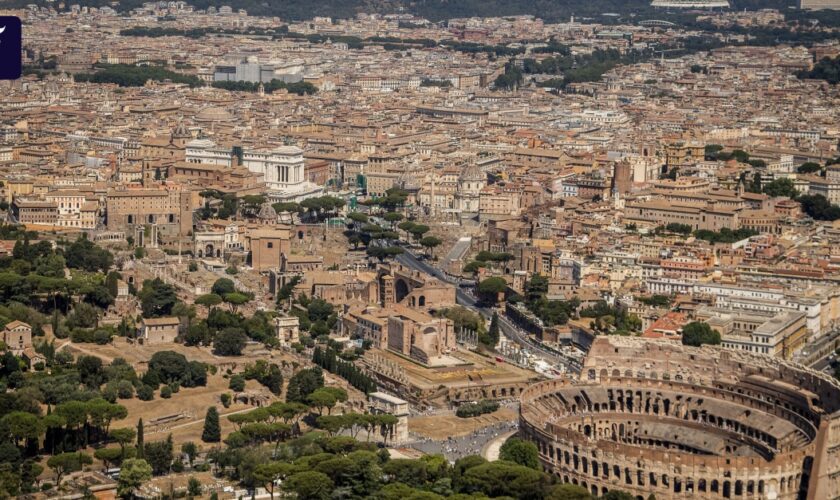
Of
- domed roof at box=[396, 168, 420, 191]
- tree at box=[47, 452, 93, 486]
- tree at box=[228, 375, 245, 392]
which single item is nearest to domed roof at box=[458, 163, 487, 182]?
domed roof at box=[396, 168, 420, 191]

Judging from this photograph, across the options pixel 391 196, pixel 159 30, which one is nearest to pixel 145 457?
pixel 391 196

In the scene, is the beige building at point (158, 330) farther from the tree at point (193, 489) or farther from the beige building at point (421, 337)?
the tree at point (193, 489)

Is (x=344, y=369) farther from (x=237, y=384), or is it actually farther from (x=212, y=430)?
(x=212, y=430)

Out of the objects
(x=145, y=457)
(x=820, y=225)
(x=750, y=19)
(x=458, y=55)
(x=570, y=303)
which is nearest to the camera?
(x=145, y=457)

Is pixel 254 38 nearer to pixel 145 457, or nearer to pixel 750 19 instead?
pixel 750 19

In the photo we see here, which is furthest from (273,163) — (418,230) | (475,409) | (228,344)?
(475,409)

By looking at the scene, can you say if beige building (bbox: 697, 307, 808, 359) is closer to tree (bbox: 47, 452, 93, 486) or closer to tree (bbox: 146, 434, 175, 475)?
tree (bbox: 146, 434, 175, 475)
